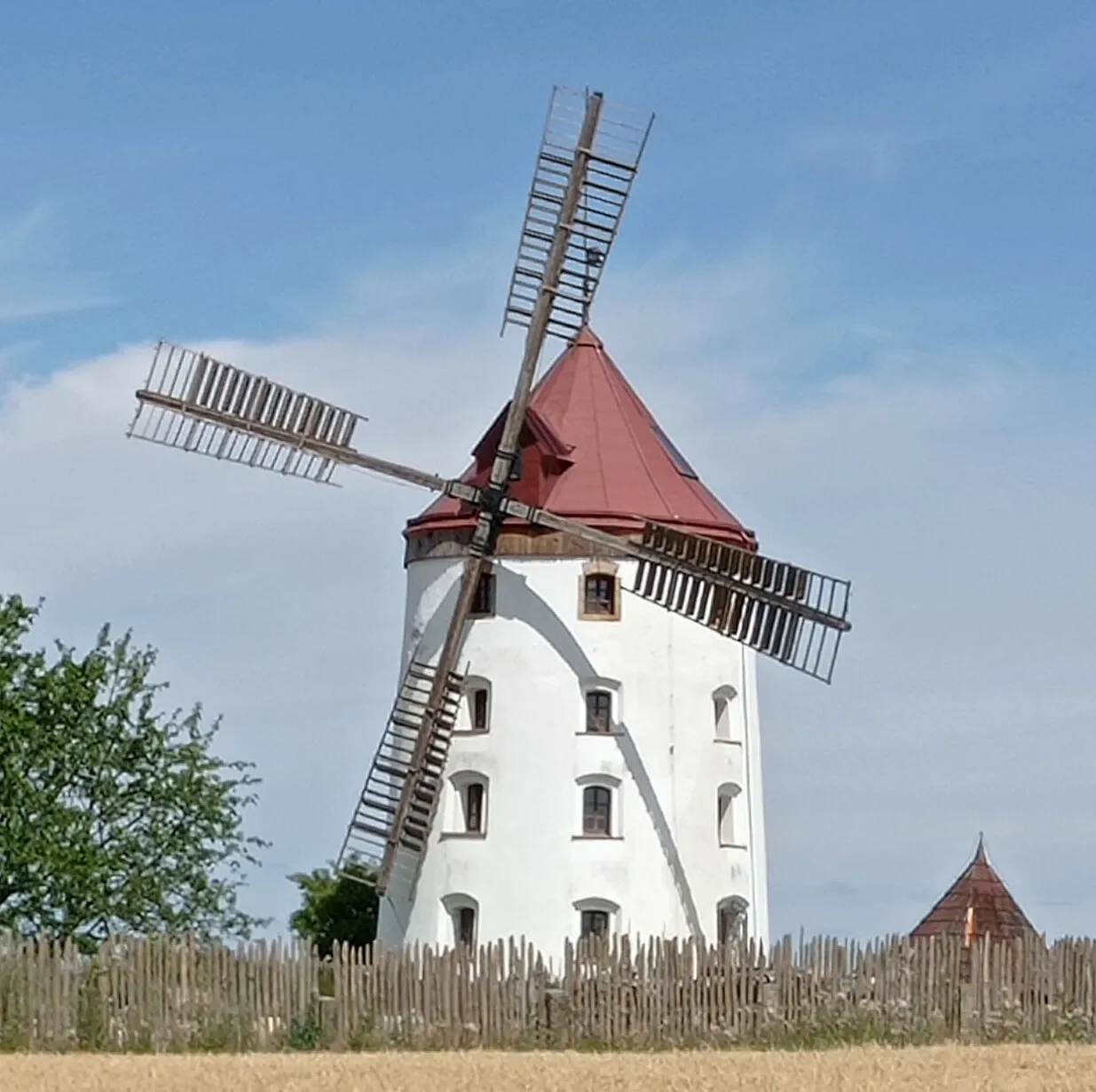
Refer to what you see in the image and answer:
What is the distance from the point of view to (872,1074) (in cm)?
2673

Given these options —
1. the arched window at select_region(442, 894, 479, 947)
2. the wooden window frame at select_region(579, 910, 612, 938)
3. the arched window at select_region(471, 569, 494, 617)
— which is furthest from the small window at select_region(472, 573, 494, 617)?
the wooden window frame at select_region(579, 910, 612, 938)

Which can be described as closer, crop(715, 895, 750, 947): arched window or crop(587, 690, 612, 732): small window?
crop(587, 690, 612, 732): small window

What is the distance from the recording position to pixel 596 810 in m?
39.6

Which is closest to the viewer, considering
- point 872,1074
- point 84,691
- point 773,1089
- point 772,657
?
point 773,1089

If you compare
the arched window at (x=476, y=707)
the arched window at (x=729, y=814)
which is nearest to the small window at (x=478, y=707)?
the arched window at (x=476, y=707)

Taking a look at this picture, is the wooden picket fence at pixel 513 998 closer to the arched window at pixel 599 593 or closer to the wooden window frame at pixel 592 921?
the wooden window frame at pixel 592 921

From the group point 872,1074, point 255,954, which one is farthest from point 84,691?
point 872,1074

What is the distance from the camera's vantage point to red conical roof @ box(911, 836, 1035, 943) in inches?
1767

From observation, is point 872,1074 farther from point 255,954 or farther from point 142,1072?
point 255,954

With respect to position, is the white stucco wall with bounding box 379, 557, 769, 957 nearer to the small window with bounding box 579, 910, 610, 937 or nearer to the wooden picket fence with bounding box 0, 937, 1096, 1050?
the small window with bounding box 579, 910, 610, 937

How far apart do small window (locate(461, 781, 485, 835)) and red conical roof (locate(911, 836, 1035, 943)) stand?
8.63 m

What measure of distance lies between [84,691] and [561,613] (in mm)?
7385

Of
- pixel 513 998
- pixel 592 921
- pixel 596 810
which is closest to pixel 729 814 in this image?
pixel 596 810

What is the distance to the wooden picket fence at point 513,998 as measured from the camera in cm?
3275
